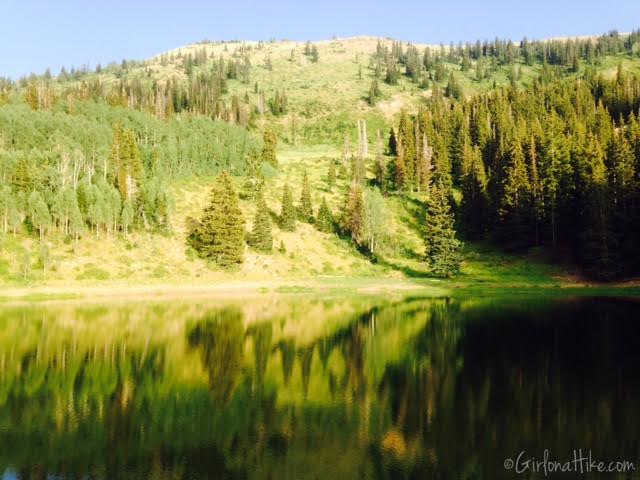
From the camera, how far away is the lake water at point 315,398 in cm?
1540

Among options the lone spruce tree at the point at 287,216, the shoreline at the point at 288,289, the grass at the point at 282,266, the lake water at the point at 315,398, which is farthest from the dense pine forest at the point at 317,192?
the lake water at the point at 315,398

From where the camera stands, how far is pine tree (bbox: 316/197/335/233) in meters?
96.1

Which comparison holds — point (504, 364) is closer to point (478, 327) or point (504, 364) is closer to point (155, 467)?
point (478, 327)

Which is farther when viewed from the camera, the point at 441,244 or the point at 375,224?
the point at 375,224

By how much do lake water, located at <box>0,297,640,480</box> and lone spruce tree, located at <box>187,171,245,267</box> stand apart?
3772 cm

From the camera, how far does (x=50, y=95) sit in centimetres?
14662

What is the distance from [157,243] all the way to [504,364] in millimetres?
66367

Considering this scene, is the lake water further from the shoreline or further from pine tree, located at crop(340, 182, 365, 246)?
pine tree, located at crop(340, 182, 365, 246)

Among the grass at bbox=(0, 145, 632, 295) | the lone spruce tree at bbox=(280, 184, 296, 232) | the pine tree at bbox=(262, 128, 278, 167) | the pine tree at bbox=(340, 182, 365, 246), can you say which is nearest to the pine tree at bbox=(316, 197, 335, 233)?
the grass at bbox=(0, 145, 632, 295)

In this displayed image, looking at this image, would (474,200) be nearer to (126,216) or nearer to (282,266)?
(282,266)

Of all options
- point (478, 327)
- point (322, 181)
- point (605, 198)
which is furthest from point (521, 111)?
point (478, 327)

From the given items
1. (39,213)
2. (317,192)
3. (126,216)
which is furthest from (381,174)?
(39,213)

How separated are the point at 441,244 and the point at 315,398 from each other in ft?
186

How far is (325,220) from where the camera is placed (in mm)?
97250
